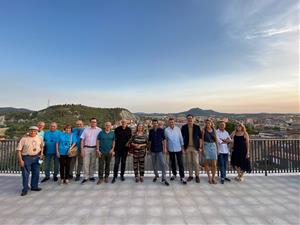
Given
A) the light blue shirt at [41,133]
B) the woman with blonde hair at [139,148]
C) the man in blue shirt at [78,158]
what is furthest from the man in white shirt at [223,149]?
the light blue shirt at [41,133]

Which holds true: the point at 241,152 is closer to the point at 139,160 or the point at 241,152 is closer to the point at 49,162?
the point at 139,160

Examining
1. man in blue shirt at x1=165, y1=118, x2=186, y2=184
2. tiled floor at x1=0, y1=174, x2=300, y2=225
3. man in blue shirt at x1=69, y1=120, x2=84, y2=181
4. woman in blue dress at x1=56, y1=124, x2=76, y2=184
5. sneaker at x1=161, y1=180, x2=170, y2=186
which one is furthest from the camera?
man in blue shirt at x1=69, y1=120, x2=84, y2=181

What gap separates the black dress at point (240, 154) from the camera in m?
5.23

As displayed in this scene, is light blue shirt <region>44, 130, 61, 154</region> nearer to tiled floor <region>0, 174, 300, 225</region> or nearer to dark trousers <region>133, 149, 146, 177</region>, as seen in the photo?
tiled floor <region>0, 174, 300, 225</region>

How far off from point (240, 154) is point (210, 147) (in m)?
0.83

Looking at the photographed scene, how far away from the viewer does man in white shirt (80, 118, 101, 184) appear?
5168 mm

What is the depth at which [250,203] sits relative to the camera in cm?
380

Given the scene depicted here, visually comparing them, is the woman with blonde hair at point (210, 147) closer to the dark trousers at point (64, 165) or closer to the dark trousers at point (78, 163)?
the dark trousers at point (78, 163)

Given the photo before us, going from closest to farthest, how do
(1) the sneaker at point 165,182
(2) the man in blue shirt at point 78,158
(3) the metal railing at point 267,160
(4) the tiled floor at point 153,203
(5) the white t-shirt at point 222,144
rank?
(4) the tiled floor at point 153,203
(1) the sneaker at point 165,182
(5) the white t-shirt at point 222,144
(2) the man in blue shirt at point 78,158
(3) the metal railing at point 267,160

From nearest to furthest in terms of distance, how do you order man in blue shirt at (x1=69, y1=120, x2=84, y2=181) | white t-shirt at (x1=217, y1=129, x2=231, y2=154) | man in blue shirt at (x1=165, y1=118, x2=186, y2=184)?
man in blue shirt at (x1=165, y1=118, x2=186, y2=184), white t-shirt at (x1=217, y1=129, x2=231, y2=154), man in blue shirt at (x1=69, y1=120, x2=84, y2=181)

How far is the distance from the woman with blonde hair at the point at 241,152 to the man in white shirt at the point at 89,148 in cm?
337

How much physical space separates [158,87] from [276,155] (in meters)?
9.96

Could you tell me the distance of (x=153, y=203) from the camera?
3797 mm

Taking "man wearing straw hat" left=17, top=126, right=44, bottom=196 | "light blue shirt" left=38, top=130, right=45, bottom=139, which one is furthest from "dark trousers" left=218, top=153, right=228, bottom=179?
"light blue shirt" left=38, top=130, right=45, bottom=139
